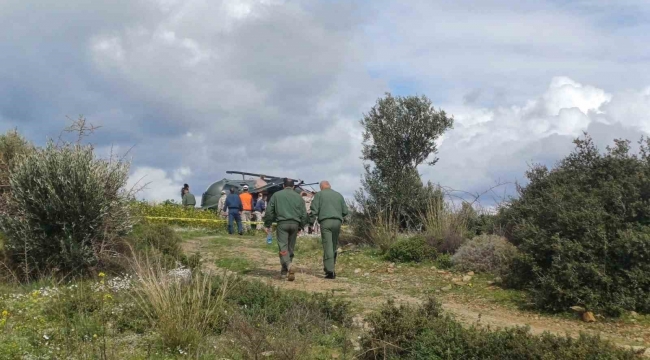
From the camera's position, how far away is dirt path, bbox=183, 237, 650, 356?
9336 millimetres

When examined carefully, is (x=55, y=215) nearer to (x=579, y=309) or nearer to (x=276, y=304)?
(x=276, y=304)

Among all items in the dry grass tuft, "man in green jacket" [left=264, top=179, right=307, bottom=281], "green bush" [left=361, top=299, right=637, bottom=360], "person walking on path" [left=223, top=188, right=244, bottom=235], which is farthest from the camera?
"person walking on path" [left=223, top=188, right=244, bottom=235]

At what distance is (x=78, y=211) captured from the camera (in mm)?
12102

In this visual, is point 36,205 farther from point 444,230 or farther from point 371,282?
point 444,230

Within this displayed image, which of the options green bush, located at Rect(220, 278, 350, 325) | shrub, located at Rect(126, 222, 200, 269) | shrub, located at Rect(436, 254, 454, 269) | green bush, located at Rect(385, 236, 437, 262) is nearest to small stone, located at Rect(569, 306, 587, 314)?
green bush, located at Rect(220, 278, 350, 325)

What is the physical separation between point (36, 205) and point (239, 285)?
4.50m

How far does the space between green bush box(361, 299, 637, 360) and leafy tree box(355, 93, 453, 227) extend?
40.5 feet

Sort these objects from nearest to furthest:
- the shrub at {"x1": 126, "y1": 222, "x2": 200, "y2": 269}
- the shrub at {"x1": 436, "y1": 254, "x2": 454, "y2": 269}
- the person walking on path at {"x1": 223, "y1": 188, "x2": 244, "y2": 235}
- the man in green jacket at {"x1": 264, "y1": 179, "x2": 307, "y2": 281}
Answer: the man in green jacket at {"x1": 264, "y1": 179, "x2": 307, "y2": 281}
the shrub at {"x1": 126, "y1": 222, "x2": 200, "y2": 269}
the shrub at {"x1": 436, "y1": 254, "x2": 454, "y2": 269}
the person walking on path at {"x1": 223, "y1": 188, "x2": 244, "y2": 235}

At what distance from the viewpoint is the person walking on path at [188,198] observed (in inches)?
1115

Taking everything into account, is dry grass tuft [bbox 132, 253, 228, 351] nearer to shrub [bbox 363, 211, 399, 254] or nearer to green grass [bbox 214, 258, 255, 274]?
green grass [bbox 214, 258, 255, 274]

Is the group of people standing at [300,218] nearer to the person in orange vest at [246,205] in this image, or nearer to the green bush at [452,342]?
the green bush at [452,342]

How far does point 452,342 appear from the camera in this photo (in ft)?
22.9

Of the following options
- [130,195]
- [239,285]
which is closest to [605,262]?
[239,285]

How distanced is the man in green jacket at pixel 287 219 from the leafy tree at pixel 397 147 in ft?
24.2
